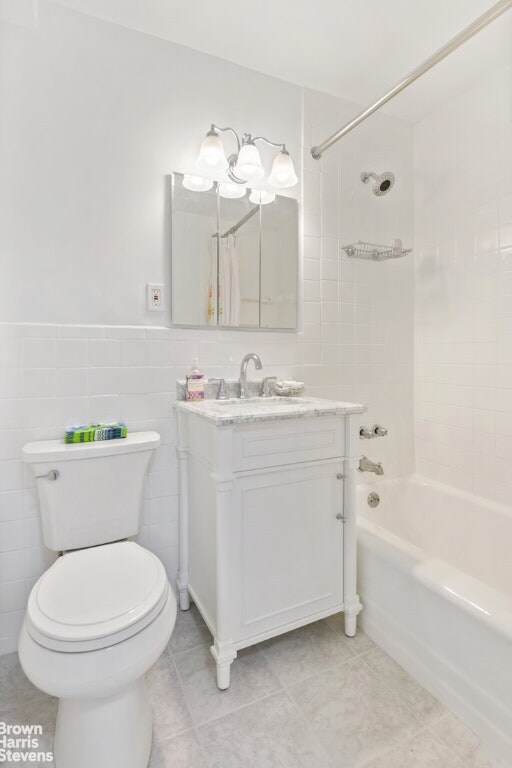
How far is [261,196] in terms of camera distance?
1783mm

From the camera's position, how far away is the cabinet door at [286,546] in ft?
4.18

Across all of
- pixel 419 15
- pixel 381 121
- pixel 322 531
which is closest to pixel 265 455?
pixel 322 531

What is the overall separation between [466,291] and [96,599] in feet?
6.62

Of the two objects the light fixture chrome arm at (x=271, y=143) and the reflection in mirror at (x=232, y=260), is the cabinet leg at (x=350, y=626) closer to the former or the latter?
the reflection in mirror at (x=232, y=260)

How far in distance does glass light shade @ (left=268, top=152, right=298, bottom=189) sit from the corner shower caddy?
1.45ft

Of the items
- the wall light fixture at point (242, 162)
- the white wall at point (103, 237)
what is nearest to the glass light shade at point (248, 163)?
the wall light fixture at point (242, 162)

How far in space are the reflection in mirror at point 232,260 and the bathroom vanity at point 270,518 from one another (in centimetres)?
47

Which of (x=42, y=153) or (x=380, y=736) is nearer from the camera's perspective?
(x=380, y=736)

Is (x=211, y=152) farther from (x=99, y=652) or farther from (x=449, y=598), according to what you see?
(x=449, y=598)

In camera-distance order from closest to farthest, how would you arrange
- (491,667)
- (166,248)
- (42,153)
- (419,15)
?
(491,667)
(42,153)
(419,15)
(166,248)

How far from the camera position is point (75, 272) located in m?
1.46

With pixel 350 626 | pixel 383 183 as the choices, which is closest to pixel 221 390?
pixel 350 626

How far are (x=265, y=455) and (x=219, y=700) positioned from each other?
2.51 ft

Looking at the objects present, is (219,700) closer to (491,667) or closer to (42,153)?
(491,667)
